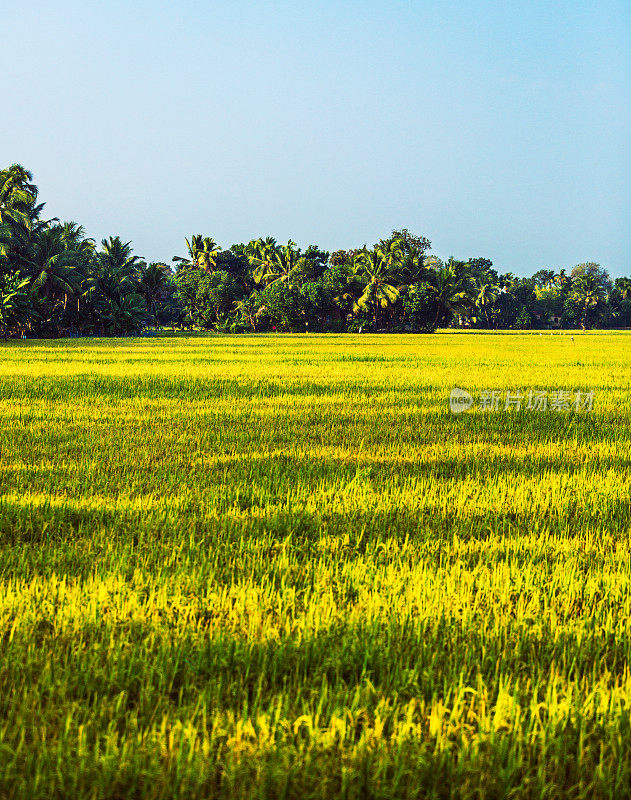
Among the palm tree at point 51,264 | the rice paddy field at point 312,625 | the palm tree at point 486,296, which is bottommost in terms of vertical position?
the rice paddy field at point 312,625

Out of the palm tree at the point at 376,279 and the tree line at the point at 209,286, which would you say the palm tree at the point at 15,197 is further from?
the palm tree at the point at 376,279

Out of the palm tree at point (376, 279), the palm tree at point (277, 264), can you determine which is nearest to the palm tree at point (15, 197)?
the palm tree at point (277, 264)

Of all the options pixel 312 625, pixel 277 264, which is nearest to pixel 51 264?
pixel 277 264

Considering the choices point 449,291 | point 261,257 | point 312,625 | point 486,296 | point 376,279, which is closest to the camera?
point 312,625

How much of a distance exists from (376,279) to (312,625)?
57.7 metres

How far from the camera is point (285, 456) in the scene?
5.94 m

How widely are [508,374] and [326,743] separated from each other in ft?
49.2

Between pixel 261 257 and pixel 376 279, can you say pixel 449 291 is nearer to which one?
pixel 376 279

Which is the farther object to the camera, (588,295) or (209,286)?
(588,295)

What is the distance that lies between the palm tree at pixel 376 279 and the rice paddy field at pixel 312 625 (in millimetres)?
53181

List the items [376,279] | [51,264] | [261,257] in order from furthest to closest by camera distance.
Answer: [261,257] → [376,279] → [51,264]

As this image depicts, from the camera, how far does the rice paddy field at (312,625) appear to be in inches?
67.3

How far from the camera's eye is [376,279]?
58562 millimetres

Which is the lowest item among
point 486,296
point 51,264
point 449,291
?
point 51,264
